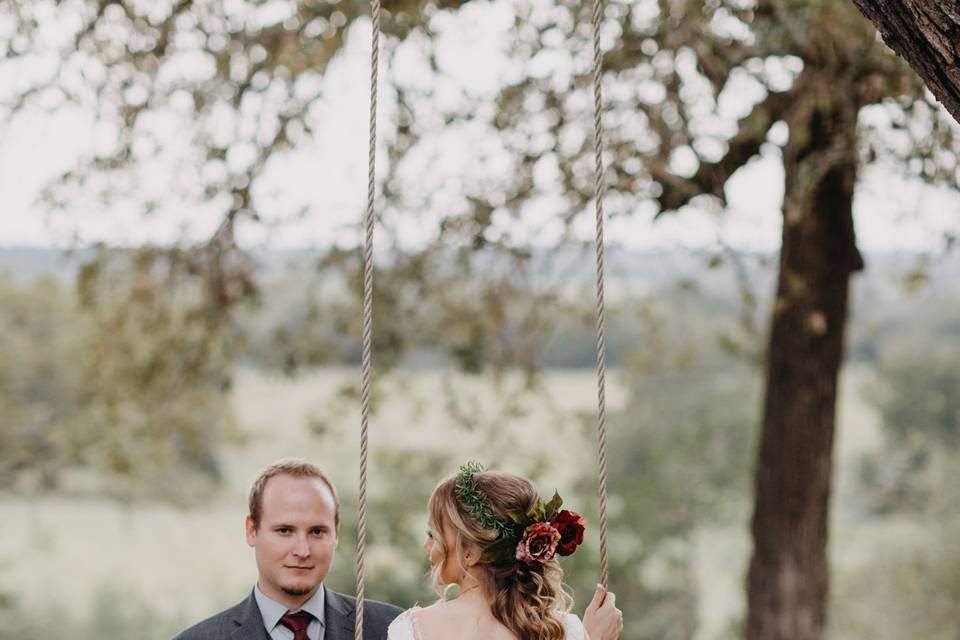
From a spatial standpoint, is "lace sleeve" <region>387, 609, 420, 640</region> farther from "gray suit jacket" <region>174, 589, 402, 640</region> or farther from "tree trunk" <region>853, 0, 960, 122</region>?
"tree trunk" <region>853, 0, 960, 122</region>

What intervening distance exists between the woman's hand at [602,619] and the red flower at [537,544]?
152 mm

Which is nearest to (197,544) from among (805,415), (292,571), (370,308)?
(805,415)

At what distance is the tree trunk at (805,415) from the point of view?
5.25m

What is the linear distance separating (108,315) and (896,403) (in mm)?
11809

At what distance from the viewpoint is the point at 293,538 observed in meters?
2.26

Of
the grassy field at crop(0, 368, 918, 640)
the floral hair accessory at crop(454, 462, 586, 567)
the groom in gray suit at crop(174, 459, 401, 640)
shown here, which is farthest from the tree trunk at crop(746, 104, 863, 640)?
the grassy field at crop(0, 368, 918, 640)

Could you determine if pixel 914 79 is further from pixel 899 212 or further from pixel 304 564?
pixel 304 564

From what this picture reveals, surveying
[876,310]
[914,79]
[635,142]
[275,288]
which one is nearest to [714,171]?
[635,142]

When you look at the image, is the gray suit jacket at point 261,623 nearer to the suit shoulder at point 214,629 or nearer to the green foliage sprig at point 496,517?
the suit shoulder at point 214,629

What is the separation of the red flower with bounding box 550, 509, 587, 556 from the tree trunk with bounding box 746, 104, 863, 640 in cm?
315

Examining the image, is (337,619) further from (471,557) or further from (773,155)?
(773,155)

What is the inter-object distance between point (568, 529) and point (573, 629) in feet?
0.70

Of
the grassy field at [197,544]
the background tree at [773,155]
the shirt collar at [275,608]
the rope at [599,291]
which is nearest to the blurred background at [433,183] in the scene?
the background tree at [773,155]

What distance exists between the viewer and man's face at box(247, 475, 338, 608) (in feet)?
7.43
